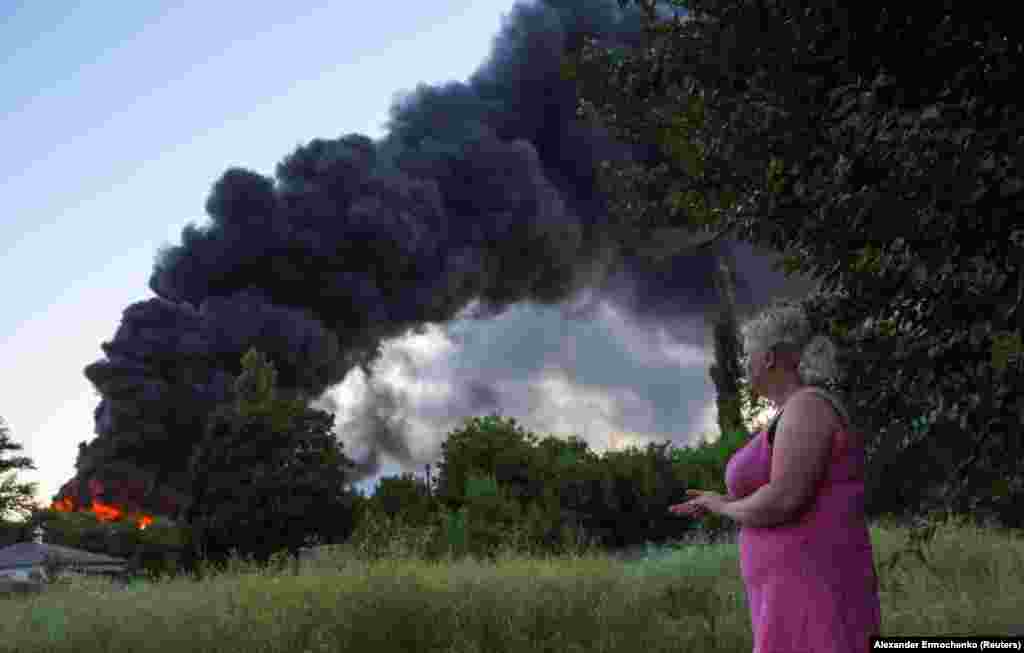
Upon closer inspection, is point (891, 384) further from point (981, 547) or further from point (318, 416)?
point (318, 416)

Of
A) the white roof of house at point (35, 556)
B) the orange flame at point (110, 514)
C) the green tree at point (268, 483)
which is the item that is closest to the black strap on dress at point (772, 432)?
the green tree at point (268, 483)

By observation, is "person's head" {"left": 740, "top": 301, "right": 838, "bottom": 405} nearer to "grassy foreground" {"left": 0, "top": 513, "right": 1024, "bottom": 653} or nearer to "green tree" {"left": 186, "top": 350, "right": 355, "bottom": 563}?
"grassy foreground" {"left": 0, "top": 513, "right": 1024, "bottom": 653}

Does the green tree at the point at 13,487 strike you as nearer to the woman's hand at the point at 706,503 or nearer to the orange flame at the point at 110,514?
the orange flame at the point at 110,514

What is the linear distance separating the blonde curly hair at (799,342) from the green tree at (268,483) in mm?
24566

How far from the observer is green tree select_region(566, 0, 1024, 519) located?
18.4 ft

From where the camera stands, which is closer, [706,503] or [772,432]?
[772,432]

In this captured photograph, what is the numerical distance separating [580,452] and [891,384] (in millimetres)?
22630

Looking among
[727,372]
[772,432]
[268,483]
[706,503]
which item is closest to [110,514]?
[268,483]

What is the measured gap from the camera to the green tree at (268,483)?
89.0 feet

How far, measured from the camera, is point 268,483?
27109 millimetres

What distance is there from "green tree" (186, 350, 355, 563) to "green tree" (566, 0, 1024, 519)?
20156 millimetres

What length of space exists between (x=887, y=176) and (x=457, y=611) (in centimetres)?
593

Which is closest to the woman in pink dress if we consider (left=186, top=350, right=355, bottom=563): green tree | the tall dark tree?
(left=186, top=350, right=355, bottom=563): green tree

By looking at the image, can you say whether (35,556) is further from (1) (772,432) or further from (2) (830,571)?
(2) (830,571)
